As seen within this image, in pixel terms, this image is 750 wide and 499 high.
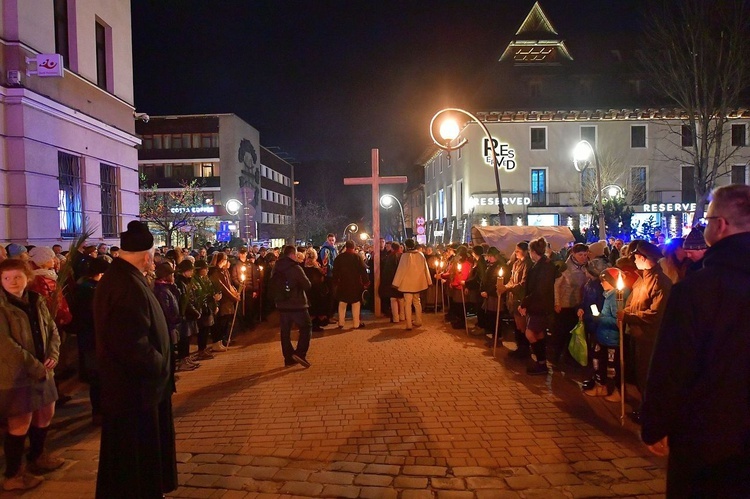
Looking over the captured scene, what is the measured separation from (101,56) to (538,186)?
31.9 m

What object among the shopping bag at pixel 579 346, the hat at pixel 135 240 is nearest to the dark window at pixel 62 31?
the hat at pixel 135 240

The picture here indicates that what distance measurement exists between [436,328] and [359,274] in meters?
2.15

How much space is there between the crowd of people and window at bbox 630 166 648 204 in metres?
33.4

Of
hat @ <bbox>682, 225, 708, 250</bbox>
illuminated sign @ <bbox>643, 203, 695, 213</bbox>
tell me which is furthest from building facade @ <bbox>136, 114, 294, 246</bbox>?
hat @ <bbox>682, 225, 708, 250</bbox>

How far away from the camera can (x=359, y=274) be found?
12.3m

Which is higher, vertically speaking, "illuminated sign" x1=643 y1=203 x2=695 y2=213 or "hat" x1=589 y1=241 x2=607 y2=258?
"illuminated sign" x1=643 y1=203 x2=695 y2=213

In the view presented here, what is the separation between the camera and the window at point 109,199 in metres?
16.1

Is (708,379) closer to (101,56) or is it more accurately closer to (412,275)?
(412,275)

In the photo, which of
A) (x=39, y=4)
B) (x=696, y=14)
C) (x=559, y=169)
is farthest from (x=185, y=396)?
(x=559, y=169)

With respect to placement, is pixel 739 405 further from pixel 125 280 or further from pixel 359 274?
pixel 359 274

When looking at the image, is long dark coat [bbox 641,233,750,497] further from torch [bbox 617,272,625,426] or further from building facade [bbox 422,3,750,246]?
building facade [bbox 422,3,750,246]

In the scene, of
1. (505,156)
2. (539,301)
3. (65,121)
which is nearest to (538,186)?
(505,156)

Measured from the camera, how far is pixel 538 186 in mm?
41188

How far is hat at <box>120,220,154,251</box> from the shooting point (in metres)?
3.99
